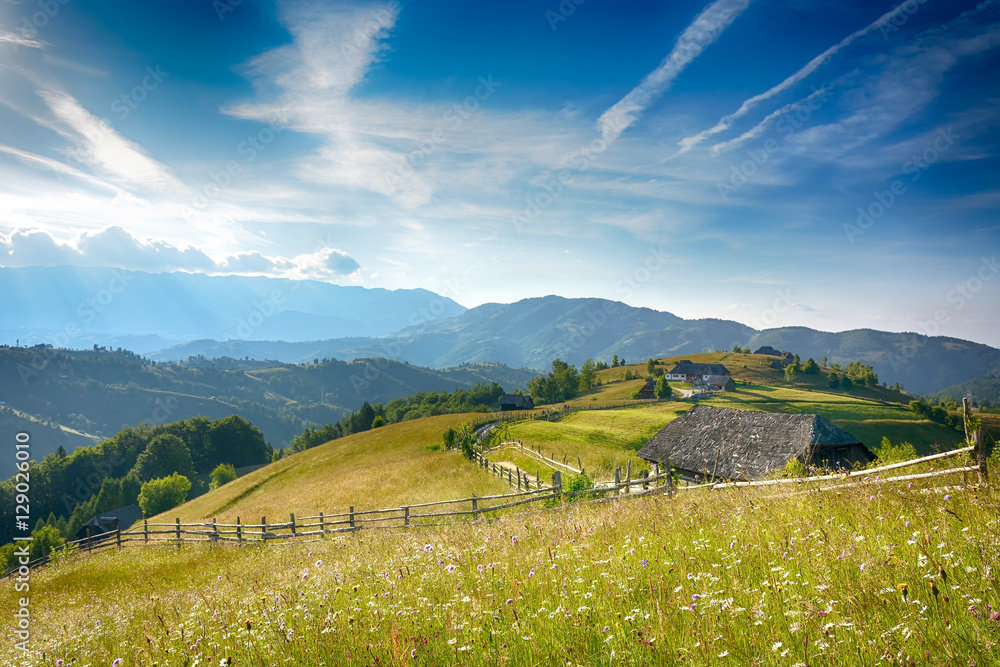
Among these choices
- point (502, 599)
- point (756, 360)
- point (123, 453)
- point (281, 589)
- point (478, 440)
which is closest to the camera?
point (502, 599)

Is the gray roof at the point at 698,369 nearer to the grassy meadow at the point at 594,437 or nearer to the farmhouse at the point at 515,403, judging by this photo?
the grassy meadow at the point at 594,437

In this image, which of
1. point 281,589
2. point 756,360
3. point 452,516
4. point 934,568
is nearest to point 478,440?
point 452,516

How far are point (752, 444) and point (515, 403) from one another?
241ft

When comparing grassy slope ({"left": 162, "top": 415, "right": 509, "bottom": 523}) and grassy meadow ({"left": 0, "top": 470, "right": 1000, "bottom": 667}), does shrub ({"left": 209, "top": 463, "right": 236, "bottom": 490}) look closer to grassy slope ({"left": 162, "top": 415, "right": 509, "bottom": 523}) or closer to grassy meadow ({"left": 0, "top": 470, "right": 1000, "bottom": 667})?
grassy slope ({"left": 162, "top": 415, "right": 509, "bottom": 523})

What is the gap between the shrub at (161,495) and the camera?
A: 73250 millimetres

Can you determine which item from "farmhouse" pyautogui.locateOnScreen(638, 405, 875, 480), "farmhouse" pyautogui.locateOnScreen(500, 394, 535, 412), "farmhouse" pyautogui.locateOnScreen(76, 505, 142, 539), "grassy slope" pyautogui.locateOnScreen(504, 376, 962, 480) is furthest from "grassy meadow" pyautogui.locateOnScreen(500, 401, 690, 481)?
"farmhouse" pyautogui.locateOnScreen(76, 505, 142, 539)

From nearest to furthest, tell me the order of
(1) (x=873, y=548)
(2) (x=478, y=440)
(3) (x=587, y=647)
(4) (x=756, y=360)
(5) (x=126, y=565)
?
(3) (x=587, y=647) → (1) (x=873, y=548) → (5) (x=126, y=565) → (2) (x=478, y=440) → (4) (x=756, y=360)

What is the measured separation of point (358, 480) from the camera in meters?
45.9

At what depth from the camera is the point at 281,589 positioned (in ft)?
23.1

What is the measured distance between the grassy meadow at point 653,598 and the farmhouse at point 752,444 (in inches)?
772

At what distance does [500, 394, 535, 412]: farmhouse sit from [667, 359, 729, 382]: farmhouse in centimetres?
5106

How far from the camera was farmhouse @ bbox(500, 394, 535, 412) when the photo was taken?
98125 millimetres

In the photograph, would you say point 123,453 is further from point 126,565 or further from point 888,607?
point 888,607

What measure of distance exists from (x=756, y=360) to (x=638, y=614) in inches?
6533
